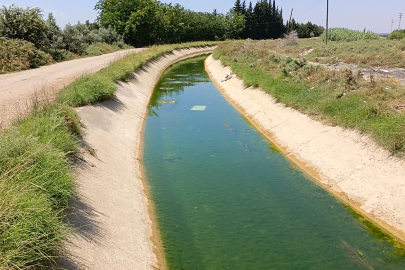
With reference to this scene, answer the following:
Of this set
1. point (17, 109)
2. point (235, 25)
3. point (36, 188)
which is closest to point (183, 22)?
point (235, 25)

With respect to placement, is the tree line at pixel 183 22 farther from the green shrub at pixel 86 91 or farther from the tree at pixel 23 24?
the green shrub at pixel 86 91

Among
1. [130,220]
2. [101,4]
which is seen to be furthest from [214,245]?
[101,4]

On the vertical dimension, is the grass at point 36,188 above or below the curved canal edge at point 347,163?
above

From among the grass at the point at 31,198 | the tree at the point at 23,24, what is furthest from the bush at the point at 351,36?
the grass at the point at 31,198

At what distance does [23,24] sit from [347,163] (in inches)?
1049

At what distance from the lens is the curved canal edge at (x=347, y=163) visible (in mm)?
9336

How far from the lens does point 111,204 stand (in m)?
8.53

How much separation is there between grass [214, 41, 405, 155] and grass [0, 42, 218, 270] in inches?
371

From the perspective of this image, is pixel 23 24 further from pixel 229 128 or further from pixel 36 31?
pixel 229 128

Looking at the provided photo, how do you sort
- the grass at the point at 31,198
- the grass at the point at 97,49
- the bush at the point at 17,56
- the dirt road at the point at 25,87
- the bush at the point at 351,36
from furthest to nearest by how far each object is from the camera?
the bush at the point at 351,36 → the grass at the point at 97,49 → the bush at the point at 17,56 → the dirt road at the point at 25,87 → the grass at the point at 31,198

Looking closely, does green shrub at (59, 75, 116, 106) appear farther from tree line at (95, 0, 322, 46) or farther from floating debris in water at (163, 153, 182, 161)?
tree line at (95, 0, 322, 46)

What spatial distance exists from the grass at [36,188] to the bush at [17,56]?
13.8m

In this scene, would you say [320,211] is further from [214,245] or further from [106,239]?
[106,239]

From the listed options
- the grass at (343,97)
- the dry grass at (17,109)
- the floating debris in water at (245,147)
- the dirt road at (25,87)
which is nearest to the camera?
the dry grass at (17,109)
